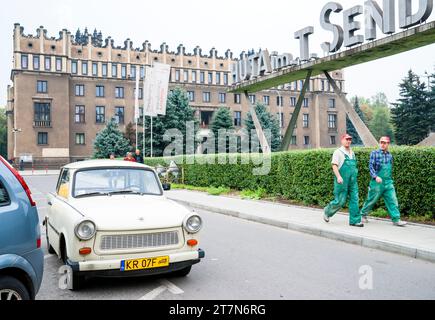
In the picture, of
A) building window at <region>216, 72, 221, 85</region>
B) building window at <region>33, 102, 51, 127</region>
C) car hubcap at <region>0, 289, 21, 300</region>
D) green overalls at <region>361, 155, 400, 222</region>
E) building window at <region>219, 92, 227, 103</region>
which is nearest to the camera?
car hubcap at <region>0, 289, 21, 300</region>

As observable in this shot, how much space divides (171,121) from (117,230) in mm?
42248

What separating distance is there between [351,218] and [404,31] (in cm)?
679

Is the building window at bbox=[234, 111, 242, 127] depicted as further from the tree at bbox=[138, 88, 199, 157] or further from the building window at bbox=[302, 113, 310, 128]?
the tree at bbox=[138, 88, 199, 157]

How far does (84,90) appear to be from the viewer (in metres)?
63.3

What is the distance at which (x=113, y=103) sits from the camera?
2566 inches

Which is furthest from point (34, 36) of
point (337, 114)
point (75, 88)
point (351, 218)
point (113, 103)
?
point (351, 218)

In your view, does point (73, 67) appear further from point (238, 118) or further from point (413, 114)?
point (413, 114)

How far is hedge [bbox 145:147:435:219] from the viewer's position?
381 inches

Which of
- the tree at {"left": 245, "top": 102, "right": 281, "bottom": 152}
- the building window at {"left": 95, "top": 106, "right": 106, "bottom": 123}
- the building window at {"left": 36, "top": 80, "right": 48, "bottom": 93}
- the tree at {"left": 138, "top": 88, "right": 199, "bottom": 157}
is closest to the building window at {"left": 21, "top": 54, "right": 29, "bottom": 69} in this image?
the building window at {"left": 36, "top": 80, "right": 48, "bottom": 93}

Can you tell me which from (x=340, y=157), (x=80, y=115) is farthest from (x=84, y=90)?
(x=340, y=157)

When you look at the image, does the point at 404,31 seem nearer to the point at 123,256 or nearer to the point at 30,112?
the point at 123,256

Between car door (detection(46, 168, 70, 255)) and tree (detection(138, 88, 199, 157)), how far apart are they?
37.5m

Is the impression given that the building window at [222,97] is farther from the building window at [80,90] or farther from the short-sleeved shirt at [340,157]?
the short-sleeved shirt at [340,157]

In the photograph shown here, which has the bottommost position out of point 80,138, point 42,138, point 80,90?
point 42,138
